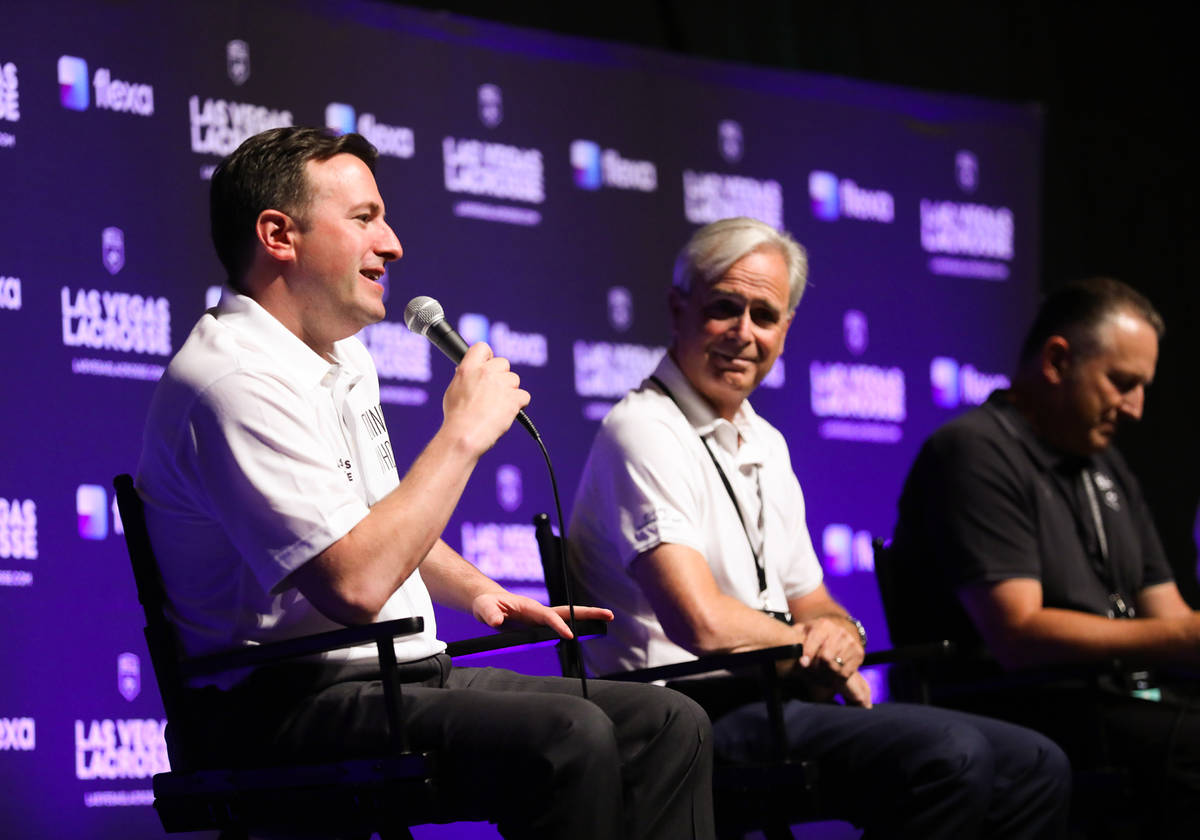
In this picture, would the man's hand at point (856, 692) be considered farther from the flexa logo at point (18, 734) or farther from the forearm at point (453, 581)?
the flexa logo at point (18, 734)

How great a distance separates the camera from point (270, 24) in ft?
12.7

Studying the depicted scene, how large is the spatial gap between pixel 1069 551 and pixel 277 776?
218cm

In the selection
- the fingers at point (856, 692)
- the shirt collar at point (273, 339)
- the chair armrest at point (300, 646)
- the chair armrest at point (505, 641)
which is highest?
the shirt collar at point (273, 339)

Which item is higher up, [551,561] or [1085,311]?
[1085,311]

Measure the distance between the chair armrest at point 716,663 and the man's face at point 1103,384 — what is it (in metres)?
1.36

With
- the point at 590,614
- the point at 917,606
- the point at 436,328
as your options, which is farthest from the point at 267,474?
the point at 917,606

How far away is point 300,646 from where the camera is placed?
7.06ft

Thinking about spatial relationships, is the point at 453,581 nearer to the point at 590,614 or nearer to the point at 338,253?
the point at 590,614

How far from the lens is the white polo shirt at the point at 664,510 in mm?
3031

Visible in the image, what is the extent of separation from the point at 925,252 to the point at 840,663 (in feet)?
8.15

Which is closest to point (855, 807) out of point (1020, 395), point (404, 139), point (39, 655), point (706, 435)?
point (706, 435)

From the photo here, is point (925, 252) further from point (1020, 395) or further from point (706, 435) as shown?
point (706, 435)

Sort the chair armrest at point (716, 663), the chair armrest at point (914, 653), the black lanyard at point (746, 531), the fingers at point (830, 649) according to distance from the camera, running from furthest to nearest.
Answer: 1. the black lanyard at point (746, 531)
2. the chair armrest at point (914, 653)
3. the fingers at point (830, 649)
4. the chair armrest at point (716, 663)

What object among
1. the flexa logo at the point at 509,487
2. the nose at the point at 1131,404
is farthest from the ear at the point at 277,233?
the nose at the point at 1131,404
